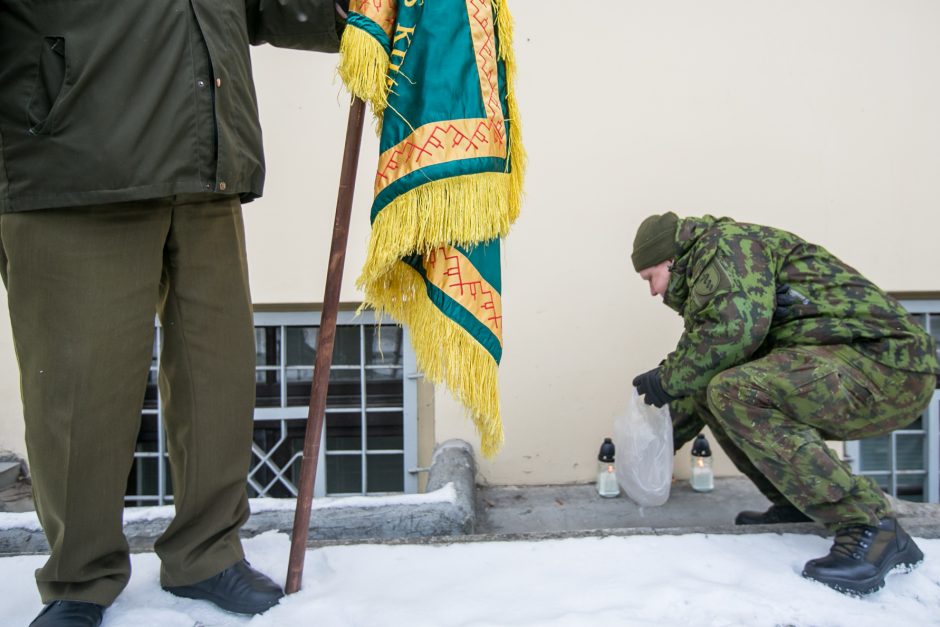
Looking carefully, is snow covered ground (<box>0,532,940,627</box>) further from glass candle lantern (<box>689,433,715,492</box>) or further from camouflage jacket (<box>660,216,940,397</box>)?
glass candle lantern (<box>689,433,715,492</box>)

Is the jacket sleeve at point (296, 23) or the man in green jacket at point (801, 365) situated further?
the man in green jacket at point (801, 365)

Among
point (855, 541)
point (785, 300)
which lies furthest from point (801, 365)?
point (855, 541)

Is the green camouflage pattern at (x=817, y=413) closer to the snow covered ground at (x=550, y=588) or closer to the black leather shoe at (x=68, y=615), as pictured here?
the snow covered ground at (x=550, y=588)

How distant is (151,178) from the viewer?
146 centimetres

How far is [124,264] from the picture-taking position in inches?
59.2

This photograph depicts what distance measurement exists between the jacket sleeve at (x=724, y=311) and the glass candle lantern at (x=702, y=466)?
972 mm

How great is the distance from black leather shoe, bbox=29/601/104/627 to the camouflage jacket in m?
1.69

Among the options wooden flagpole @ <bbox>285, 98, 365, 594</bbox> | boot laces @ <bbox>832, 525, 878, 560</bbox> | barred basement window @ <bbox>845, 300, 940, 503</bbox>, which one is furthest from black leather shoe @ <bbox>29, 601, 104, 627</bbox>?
barred basement window @ <bbox>845, 300, 940, 503</bbox>

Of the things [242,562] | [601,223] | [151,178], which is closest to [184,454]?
[242,562]

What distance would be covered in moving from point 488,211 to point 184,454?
2.90ft

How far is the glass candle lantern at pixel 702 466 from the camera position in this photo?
10.3ft

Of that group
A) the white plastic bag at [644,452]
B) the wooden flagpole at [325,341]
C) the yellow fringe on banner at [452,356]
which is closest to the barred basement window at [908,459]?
the white plastic bag at [644,452]

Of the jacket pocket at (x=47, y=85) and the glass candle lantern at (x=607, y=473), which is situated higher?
the jacket pocket at (x=47, y=85)

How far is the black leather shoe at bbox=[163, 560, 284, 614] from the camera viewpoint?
1622 millimetres
